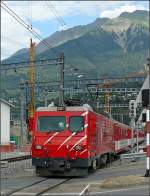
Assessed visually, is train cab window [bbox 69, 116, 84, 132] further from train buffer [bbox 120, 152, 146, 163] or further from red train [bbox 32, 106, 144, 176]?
train buffer [bbox 120, 152, 146, 163]

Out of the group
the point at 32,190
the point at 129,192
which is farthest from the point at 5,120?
the point at 129,192

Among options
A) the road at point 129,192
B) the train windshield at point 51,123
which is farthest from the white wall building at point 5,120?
the road at point 129,192

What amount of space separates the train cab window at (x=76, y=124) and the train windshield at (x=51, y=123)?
0.29 meters

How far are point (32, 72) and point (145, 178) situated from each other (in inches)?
2310

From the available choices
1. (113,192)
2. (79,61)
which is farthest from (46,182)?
(79,61)

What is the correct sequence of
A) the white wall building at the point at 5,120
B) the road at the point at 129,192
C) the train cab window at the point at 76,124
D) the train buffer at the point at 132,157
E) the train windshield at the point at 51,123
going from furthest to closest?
A: the white wall building at the point at 5,120
the train buffer at the point at 132,157
the train windshield at the point at 51,123
the train cab window at the point at 76,124
the road at the point at 129,192

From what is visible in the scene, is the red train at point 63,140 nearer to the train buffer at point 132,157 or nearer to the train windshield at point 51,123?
the train windshield at point 51,123

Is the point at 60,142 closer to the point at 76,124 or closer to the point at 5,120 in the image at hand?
the point at 76,124

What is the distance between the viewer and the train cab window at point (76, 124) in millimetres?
22455

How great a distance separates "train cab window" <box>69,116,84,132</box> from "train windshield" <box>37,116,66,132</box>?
0.29 m

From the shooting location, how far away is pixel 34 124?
75.2 feet

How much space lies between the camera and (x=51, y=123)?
896 inches

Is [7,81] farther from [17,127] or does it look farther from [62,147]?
[62,147]

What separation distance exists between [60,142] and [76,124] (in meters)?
1.03
